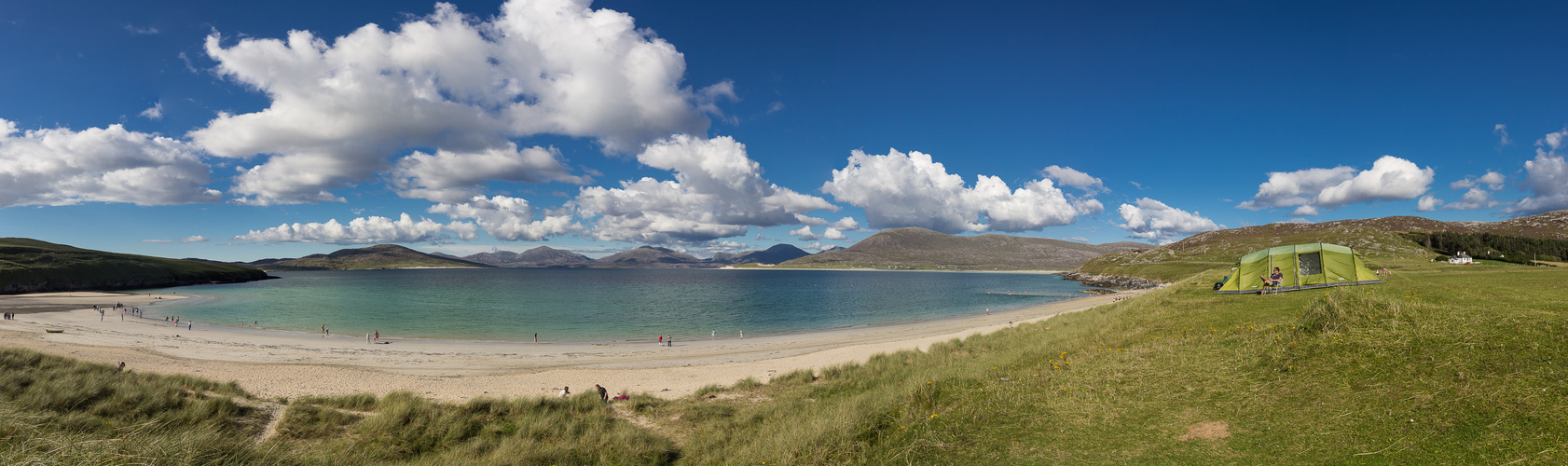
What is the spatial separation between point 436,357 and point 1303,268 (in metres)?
44.6

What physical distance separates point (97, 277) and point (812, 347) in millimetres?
159658

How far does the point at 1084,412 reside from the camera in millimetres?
8195

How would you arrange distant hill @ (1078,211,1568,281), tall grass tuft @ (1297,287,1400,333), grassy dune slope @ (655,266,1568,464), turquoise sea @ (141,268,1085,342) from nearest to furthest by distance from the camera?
1. grassy dune slope @ (655,266,1568,464)
2. tall grass tuft @ (1297,287,1400,333)
3. turquoise sea @ (141,268,1085,342)
4. distant hill @ (1078,211,1568,281)

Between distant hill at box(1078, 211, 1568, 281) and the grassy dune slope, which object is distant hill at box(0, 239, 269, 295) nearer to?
the grassy dune slope

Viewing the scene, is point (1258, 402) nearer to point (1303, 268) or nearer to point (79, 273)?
point (1303, 268)

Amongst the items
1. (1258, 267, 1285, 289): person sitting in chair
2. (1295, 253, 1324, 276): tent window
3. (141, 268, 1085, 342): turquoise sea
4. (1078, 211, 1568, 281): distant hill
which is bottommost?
(141, 268, 1085, 342): turquoise sea

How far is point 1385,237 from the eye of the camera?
370 ft

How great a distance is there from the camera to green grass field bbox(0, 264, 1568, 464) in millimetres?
5855

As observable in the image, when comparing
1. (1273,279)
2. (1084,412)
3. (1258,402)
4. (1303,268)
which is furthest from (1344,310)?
(1303,268)

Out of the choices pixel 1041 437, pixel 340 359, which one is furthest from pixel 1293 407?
pixel 340 359

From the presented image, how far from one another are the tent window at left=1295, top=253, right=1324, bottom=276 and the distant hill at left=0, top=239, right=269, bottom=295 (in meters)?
163

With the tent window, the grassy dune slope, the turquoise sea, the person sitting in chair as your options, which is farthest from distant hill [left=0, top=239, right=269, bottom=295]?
the tent window

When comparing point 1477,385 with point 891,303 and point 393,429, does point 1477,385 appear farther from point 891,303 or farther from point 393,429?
point 891,303

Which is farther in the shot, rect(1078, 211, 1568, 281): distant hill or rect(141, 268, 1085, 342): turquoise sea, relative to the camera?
rect(1078, 211, 1568, 281): distant hill
